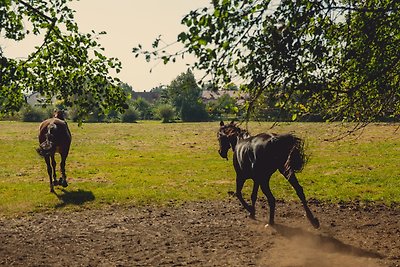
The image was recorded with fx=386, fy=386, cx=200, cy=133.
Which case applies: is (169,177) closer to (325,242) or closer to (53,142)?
(53,142)

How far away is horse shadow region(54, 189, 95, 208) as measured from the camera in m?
14.0

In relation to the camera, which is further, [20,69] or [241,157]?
[241,157]

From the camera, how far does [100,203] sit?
14.1 m

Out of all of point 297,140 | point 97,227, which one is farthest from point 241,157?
point 97,227

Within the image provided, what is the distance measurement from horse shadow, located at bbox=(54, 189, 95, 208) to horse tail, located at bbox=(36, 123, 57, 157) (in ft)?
5.52

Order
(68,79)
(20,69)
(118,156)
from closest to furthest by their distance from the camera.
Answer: (20,69)
(68,79)
(118,156)

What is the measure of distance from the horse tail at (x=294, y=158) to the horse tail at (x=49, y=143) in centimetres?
934

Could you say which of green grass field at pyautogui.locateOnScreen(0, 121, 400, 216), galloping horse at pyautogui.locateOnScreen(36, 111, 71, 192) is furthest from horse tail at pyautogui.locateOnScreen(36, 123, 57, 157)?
green grass field at pyautogui.locateOnScreen(0, 121, 400, 216)

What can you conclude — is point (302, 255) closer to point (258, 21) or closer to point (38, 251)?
point (258, 21)

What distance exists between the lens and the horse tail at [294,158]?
34.3ft

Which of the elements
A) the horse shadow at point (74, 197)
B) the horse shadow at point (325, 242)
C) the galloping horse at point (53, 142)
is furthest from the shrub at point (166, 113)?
the horse shadow at point (325, 242)

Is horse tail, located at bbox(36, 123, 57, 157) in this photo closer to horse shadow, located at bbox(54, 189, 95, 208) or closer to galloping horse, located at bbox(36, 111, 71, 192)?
galloping horse, located at bbox(36, 111, 71, 192)

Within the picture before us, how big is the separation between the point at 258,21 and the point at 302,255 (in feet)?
17.1

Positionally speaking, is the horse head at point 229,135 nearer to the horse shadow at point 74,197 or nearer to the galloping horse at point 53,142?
the horse shadow at point 74,197
